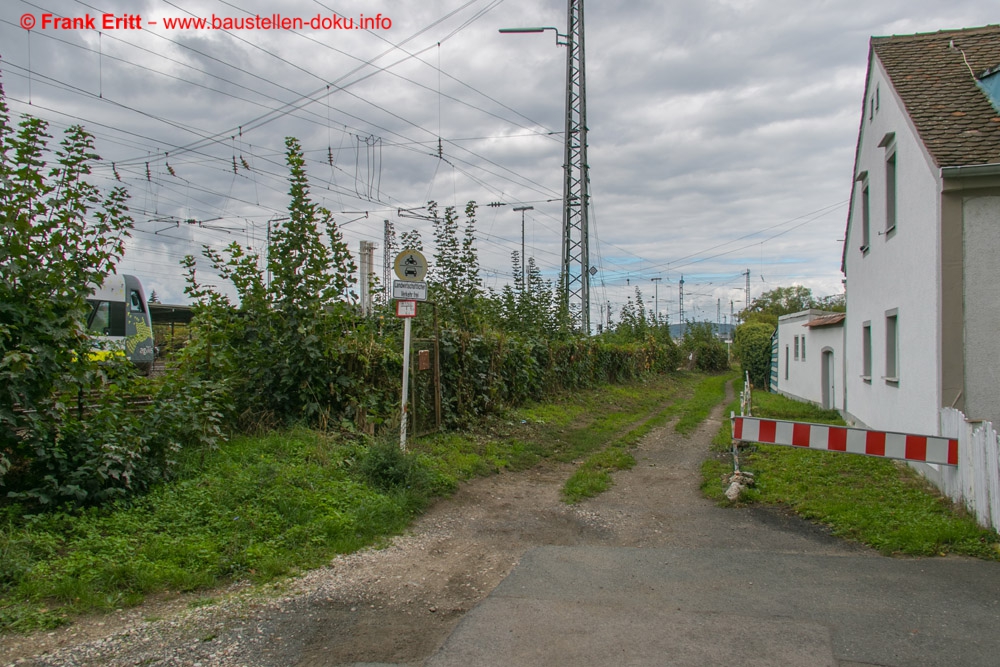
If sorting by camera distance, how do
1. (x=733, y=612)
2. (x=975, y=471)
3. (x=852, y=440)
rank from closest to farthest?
(x=733, y=612), (x=975, y=471), (x=852, y=440)

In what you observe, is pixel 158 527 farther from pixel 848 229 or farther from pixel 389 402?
pixel 848 229

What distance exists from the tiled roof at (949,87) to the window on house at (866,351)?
476cm

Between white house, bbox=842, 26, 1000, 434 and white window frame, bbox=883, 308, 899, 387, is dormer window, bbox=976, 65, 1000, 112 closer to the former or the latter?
white house, bbox=842, 26, 1000, 434

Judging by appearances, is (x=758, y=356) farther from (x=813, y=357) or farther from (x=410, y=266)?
(x=410, y=266)

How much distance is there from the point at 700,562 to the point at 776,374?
2689cm

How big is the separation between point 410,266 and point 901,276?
7227mm

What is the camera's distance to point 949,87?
959 centimetres

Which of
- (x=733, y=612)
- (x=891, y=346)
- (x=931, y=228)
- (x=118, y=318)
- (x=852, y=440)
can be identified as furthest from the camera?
(x=118, y=318)

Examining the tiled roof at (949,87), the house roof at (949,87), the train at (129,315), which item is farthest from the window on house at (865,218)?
the train at (129,315)

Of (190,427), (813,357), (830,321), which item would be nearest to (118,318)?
(190,427)

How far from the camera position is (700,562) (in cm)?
562

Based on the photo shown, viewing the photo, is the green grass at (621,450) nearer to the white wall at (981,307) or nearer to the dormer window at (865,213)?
the white wall at (981,307)

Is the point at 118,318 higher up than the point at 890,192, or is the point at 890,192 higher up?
the point at 890,192

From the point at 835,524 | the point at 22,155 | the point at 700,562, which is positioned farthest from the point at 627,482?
the point at 22,155
